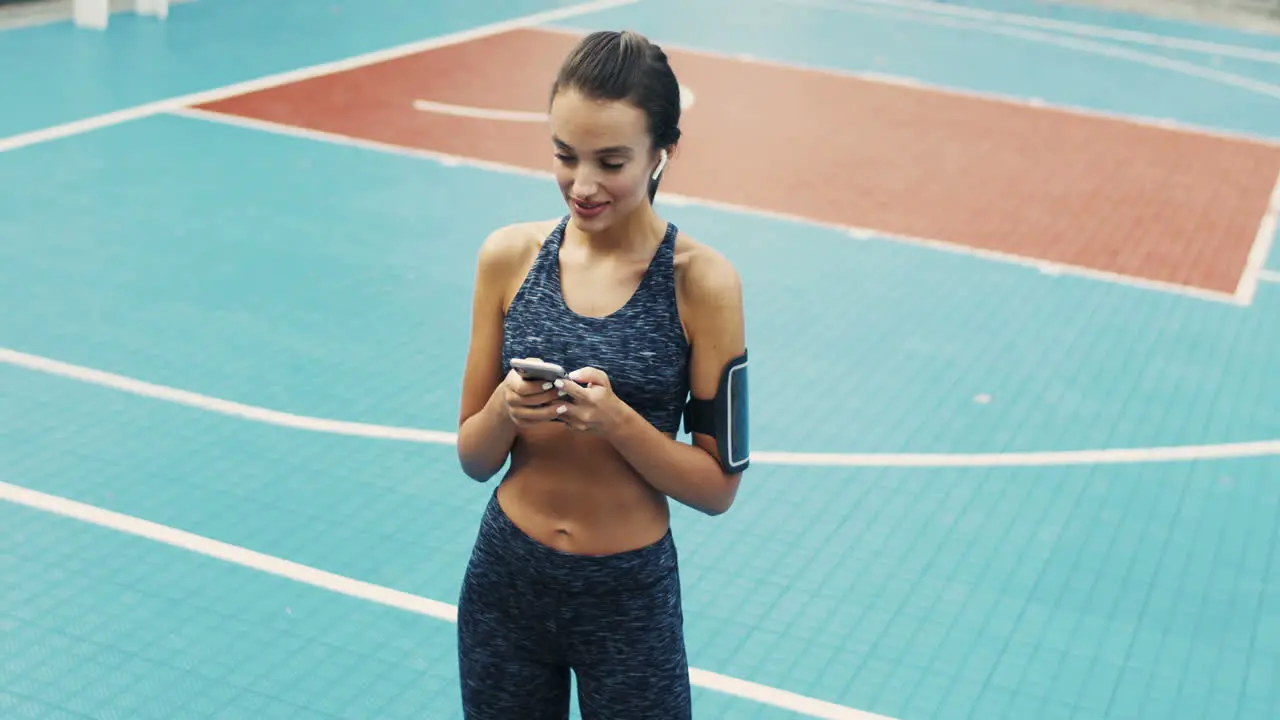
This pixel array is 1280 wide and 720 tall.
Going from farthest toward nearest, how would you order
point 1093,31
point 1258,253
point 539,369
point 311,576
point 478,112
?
point 1093,31, point 478,112, point 1258,253, point 311,576, point 539,369

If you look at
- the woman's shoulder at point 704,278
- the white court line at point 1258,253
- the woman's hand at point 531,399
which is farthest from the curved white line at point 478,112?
the woman's hand at point 531,399

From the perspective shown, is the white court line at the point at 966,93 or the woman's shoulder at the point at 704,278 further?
the white court line at the point at 966,93

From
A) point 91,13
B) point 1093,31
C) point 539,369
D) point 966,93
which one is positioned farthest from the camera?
point 1093,31

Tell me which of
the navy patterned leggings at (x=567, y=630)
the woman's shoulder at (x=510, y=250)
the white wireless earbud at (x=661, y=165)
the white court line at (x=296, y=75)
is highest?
the white wireless earbud at (x=661, y=165)

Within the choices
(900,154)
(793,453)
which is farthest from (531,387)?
(900,154)

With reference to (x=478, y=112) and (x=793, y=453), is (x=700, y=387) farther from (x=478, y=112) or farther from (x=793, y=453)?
(x=478, y=112)

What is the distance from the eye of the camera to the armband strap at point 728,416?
259 cm

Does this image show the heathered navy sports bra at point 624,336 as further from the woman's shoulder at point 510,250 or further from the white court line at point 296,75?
the white court line at point 296,75

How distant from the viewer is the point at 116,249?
7.95 meters

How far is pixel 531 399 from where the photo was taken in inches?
94.2

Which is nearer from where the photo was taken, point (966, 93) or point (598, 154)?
point (598, 154)

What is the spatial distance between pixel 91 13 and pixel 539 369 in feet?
37.0

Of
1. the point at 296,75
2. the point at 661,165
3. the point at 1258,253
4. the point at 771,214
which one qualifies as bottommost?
the point at 296,75

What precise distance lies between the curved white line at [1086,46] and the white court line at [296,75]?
2.66 meters
